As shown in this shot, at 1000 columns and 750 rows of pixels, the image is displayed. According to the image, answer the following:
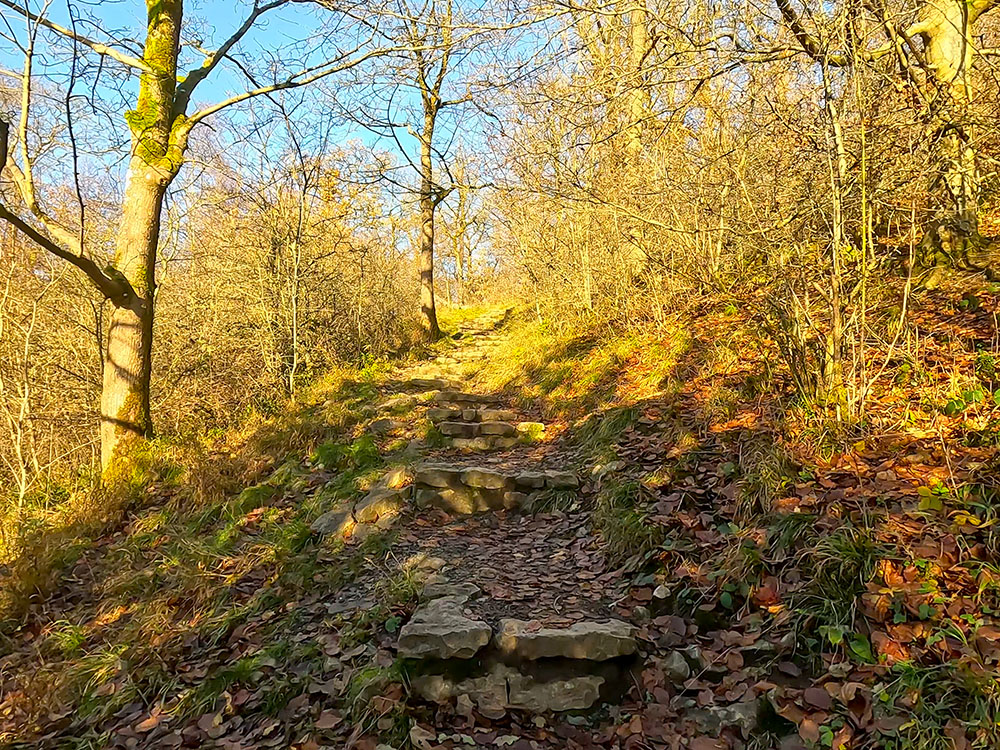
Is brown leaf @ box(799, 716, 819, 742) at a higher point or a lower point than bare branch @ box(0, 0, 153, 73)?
lower

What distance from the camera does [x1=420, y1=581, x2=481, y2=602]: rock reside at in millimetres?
3618

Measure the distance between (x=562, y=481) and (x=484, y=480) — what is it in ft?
2.43

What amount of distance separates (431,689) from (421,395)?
6.20m

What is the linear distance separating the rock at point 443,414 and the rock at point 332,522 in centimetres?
258

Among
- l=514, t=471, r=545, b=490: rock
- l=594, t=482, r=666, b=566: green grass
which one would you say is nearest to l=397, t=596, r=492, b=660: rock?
l=594, t=482, r=666, b=566: green grass

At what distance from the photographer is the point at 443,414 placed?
25.2ft

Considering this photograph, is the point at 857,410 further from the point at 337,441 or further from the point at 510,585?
the point at 337,441

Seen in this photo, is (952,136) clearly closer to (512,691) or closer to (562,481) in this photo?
(562,481)

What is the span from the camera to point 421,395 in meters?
8.92

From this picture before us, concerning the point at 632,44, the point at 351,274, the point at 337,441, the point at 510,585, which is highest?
the point at 632,44

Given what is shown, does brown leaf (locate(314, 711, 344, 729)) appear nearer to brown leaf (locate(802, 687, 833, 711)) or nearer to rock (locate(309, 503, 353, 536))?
rock (locate(309, 503, 353, 536))

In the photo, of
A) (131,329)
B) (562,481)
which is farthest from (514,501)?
(131,329)

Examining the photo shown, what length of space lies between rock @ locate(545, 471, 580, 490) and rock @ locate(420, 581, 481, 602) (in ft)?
5.44

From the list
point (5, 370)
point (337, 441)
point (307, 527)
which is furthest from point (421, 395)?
point (5, 370)
